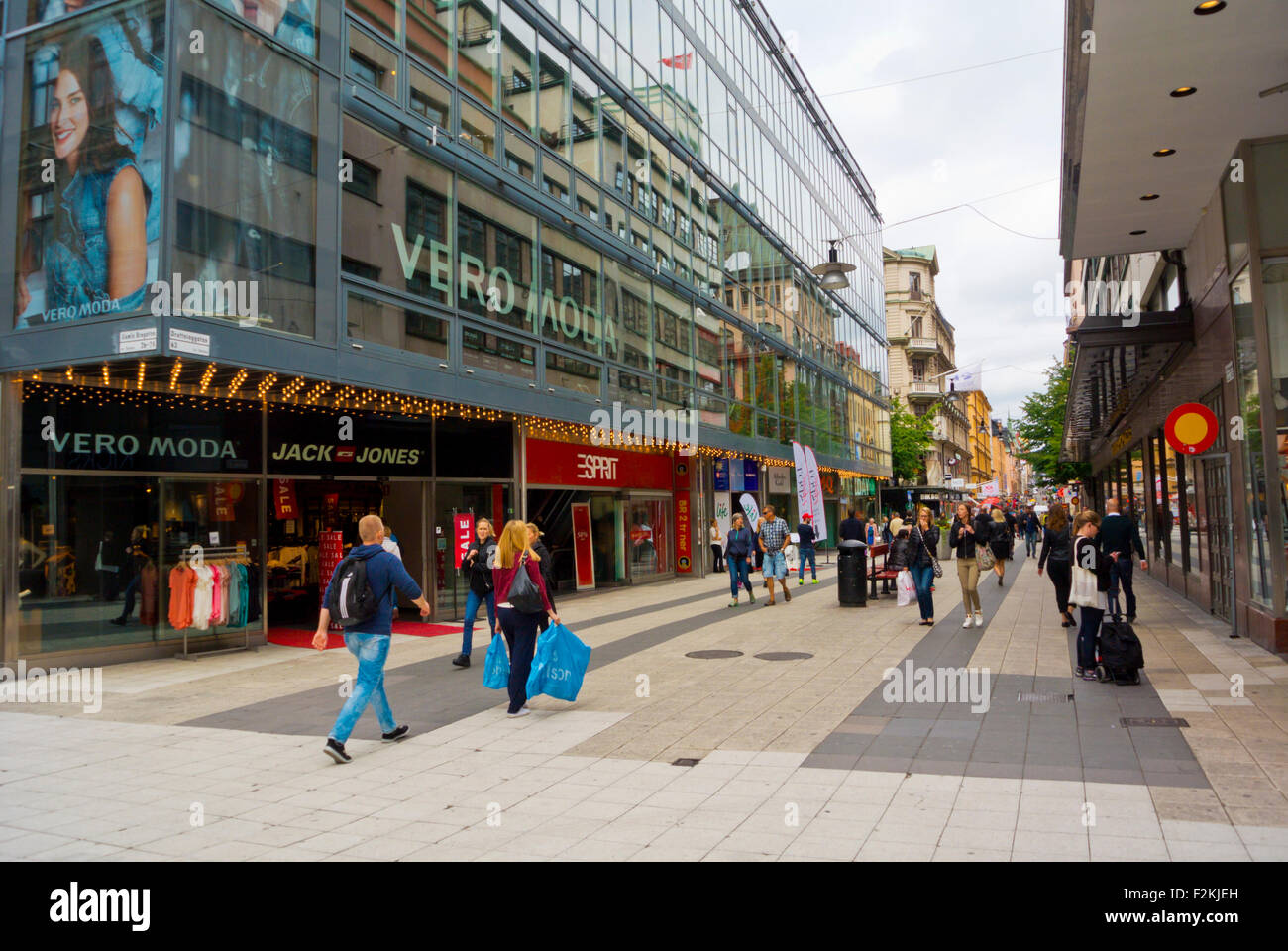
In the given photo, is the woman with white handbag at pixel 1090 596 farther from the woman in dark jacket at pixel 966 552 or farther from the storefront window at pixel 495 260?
the storefront window at pixel 495 260

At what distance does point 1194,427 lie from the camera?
11.3 metres

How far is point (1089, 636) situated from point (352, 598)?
7135 mm

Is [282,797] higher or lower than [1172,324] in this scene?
lower

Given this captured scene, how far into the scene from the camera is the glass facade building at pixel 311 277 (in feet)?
35.3

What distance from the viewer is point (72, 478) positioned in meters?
11.3

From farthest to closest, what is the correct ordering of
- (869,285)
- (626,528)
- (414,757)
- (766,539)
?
(869,285)
(626,528)
(766,539)
(414,757)

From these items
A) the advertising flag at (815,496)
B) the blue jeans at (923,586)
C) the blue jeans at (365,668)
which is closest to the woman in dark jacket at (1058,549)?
the blue jeans at (923,586)

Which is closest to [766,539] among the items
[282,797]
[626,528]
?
[626,528]

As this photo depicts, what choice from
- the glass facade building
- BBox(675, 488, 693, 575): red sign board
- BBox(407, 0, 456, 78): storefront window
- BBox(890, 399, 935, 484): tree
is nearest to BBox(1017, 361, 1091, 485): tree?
BBox(890, 399, 935, 484): tree

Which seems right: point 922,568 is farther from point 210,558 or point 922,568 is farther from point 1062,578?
point 210,558

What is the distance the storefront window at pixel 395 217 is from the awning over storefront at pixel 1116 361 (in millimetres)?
10850

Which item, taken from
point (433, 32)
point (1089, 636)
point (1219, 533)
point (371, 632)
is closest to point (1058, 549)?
point (1219, 533)
